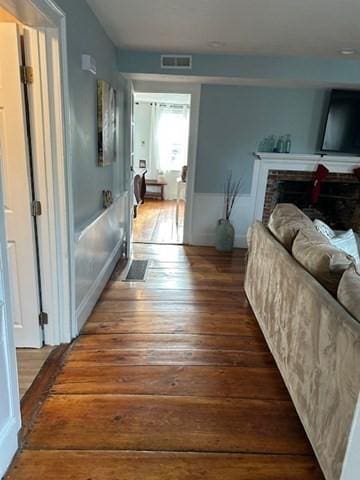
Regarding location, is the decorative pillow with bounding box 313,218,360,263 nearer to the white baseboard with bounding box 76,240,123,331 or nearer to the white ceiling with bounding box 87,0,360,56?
the white ceiling with bounding box 87,0,360,56

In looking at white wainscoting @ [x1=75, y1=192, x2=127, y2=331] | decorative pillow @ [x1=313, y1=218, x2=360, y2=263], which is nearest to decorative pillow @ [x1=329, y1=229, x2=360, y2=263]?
decorative pillow @ [x1=313, y1=218, x2=360, y2=263]

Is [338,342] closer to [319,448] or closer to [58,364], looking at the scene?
[319,448]

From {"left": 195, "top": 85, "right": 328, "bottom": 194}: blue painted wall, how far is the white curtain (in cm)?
366

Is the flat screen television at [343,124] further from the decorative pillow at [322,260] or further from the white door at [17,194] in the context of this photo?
the white door at [17,194]

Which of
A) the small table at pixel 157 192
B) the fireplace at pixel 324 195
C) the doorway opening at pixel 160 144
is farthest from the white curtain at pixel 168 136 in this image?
the fireplace at pixel 324 195

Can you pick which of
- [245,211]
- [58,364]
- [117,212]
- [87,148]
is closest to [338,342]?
[58,364]

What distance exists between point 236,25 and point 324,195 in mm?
3010

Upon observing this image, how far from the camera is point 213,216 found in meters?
4.85

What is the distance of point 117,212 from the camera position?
12.8 feet

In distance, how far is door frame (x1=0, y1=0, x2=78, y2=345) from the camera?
6.04 feet

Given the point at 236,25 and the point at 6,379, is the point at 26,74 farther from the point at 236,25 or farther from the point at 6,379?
the point at 236,25

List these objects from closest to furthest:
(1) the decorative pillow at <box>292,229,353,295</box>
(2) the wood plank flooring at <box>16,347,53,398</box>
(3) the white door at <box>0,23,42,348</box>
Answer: (1) the decorative pillow at <box>292,229,353,295</box> → (3) the white door at <box>0,23,42,348</box> → (2) the wood plank flooring at <box>16,347,53,398</box>

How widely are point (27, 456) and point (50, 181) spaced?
144 centimetres

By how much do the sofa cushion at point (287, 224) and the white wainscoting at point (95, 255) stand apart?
1.44 m
